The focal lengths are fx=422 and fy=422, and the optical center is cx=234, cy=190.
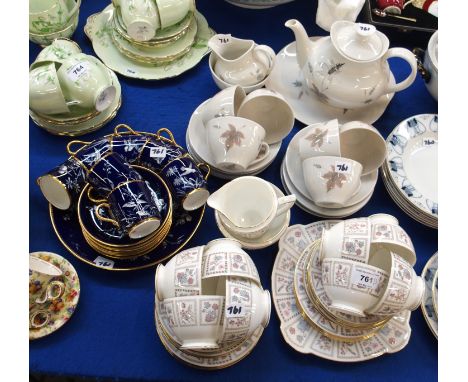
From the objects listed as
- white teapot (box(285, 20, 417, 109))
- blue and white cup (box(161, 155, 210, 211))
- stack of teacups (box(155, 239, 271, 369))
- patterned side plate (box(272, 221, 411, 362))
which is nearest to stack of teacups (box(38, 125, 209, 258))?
blue and white cup (box(161, 155, 210, 211))

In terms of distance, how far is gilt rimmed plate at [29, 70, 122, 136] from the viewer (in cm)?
91

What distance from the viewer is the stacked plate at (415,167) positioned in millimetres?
867

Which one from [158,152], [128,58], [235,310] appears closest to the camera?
[235,310]

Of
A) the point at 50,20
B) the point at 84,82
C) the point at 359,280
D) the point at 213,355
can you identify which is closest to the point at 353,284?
the point at 359,280

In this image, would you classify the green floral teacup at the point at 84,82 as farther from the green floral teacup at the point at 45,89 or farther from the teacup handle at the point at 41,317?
the teacup handle at the point at 41,317

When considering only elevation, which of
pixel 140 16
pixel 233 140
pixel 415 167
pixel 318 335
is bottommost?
pixel 318 335

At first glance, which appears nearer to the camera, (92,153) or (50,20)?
(92,153)

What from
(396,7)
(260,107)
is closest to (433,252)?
(260,107)

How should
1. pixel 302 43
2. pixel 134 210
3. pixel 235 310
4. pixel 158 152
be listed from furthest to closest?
pixel 302 43 → pixel 158 152 → pixel 134 210 → pixel 235 310

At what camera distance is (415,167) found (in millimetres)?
929

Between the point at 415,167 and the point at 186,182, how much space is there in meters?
0.51

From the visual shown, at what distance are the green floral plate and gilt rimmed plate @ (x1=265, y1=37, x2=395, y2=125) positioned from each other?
0.20 meters

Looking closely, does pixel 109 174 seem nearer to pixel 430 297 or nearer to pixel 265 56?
pixel 265 56

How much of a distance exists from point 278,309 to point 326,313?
0.28 ft
